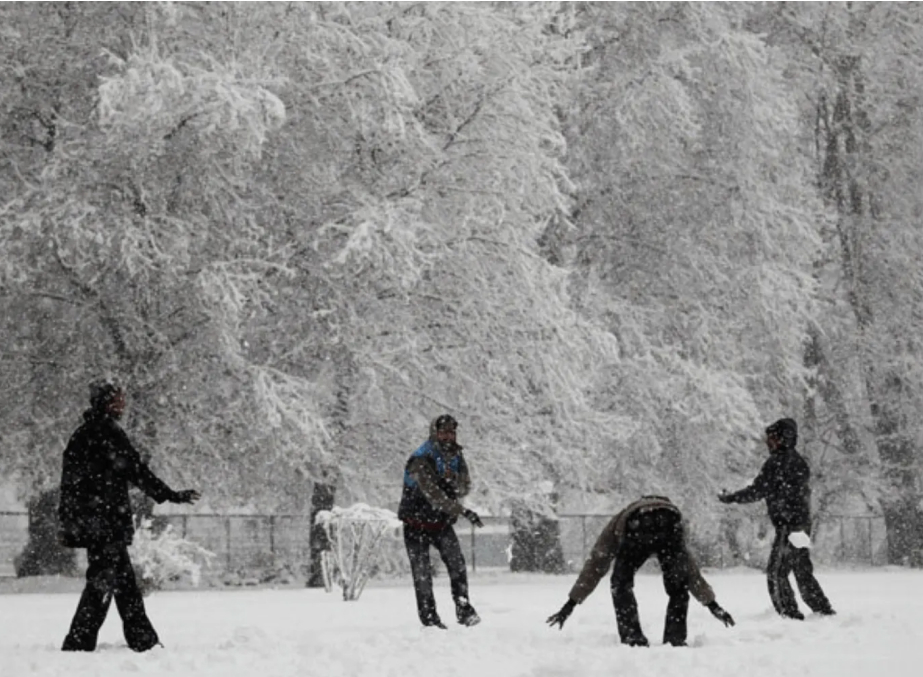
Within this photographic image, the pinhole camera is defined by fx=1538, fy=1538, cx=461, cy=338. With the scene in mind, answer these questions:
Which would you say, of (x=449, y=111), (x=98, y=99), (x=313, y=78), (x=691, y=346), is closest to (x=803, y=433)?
(x=691, y=346)

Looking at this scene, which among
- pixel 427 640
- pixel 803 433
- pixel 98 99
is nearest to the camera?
pixel 427 640

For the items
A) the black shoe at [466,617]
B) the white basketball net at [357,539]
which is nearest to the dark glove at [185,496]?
the black shoe at [466,617]

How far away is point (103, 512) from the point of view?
10.9 m

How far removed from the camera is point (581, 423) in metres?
25.3

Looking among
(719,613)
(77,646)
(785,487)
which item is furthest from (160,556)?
(719,613)

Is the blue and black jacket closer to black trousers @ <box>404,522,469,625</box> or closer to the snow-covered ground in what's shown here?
black trousers @ <box>404,522,469,625</box>

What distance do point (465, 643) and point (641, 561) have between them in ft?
4.69

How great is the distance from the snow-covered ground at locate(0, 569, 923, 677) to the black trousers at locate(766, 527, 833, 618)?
154 mm

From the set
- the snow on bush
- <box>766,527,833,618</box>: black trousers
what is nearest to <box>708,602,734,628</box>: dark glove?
<box>766,527,833,618</box>: black trousers

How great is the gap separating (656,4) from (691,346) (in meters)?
6.42

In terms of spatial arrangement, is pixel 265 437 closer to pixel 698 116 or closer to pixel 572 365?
pixel 572 365

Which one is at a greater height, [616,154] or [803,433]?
[616,154]

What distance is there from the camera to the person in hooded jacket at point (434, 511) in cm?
1270

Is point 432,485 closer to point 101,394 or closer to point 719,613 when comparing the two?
point 719,613
